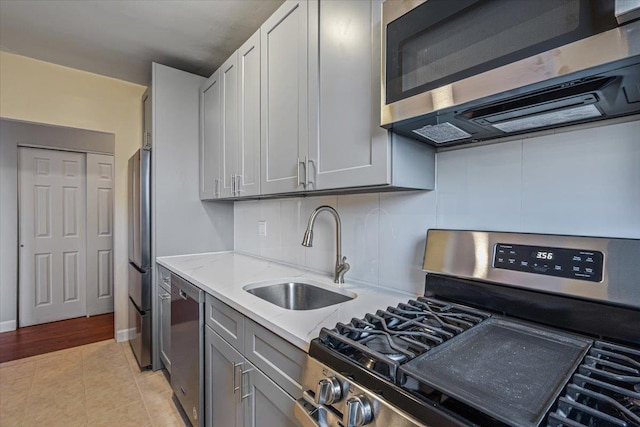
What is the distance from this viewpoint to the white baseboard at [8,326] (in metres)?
3.22

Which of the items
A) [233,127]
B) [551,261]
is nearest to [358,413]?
[551,261]

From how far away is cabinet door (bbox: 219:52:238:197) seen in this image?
6.61 feet

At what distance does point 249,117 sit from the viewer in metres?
1.86

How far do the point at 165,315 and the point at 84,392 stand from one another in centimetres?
70

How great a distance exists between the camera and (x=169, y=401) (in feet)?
6.70

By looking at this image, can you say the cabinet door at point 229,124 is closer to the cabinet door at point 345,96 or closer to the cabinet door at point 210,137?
the cabinet door at point 210,137

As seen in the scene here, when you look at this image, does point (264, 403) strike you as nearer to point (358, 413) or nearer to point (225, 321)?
point (225, 321)

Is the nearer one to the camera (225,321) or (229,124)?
(225,321)

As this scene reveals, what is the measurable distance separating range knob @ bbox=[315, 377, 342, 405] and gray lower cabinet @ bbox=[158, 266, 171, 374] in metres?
1.72

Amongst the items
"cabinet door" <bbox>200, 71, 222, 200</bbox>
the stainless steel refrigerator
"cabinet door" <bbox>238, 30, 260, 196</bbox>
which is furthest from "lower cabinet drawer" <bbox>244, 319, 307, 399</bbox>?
the stainless steel refrigerator

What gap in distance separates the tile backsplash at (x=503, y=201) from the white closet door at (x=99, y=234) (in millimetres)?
3312

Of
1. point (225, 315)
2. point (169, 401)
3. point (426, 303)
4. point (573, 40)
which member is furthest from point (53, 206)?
point (573, 40)

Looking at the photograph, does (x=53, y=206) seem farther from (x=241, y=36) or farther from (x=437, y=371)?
(x=437, y=371)

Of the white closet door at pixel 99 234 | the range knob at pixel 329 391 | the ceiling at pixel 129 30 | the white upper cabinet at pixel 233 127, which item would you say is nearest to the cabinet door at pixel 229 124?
the white upper cabinet at pixel 233 127
